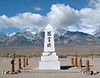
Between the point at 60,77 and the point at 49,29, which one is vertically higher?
the point at 49,29

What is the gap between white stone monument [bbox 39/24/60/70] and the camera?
31422 millimetres

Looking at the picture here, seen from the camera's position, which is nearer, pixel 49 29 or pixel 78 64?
Result: pixel 49 29

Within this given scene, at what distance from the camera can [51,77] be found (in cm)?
2434

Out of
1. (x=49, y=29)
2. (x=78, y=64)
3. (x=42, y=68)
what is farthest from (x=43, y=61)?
(x=78, y=64)

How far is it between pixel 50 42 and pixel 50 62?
217 cm

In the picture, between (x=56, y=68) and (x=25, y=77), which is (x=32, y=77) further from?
(x=56, y=68)

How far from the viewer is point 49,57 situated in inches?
1249

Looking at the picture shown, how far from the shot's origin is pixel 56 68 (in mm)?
31359

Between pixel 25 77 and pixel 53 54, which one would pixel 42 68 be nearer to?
pixel 53 54

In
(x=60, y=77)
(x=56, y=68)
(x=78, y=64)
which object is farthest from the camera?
(x=78, y=64)

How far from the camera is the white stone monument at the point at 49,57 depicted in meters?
31.4

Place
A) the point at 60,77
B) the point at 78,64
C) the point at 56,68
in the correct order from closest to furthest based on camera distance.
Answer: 1. the point at 60,77
2. the point at 56,68
3. the point at 78,64

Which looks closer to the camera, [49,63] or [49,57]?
[49,63]

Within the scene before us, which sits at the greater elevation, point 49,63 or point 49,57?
point 49,57
